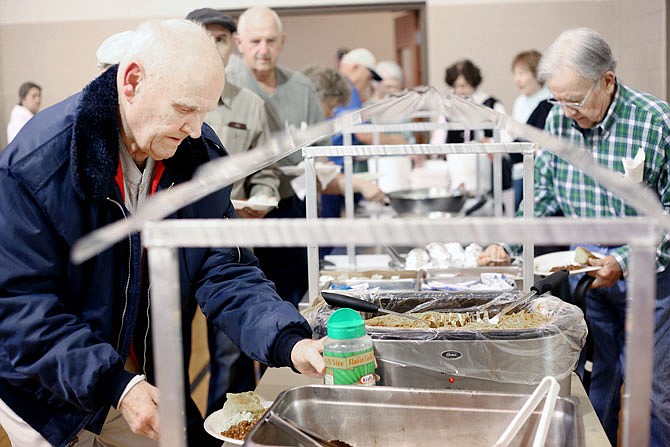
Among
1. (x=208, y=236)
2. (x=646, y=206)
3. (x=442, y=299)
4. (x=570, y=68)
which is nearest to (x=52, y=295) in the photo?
(x=208, y=236)

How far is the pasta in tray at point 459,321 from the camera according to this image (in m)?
1.26

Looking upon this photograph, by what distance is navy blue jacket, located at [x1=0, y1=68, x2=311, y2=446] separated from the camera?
3.66ft

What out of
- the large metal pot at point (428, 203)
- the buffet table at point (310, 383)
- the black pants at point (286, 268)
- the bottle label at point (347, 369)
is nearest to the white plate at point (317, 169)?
the black pants at point (286, 268)

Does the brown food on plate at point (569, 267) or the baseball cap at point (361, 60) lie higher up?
the baseball cap at point (361, 60)

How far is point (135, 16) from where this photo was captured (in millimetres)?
5941

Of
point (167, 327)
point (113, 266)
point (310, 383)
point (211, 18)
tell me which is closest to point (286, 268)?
point (211, 18)

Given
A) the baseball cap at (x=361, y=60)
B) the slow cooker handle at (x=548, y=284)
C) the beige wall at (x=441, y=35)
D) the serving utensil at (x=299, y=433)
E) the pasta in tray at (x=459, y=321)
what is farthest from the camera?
the beige wall at (x=441, y=35)

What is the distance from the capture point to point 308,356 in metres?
1.19

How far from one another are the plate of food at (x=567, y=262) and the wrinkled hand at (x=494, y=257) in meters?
0.09

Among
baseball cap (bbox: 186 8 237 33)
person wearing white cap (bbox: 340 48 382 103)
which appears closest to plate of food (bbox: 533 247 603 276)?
baseball cap (bbox: 186 8 237 33)

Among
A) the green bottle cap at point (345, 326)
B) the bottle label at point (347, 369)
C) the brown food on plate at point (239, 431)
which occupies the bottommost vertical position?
the brown food on plate at point (239, 431)

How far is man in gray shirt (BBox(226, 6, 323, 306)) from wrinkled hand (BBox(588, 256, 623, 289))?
115cm

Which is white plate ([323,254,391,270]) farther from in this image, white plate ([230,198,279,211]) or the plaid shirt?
the plaid shirt

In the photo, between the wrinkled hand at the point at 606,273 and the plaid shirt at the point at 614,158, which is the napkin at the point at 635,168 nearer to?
the plaid shirt at the point at 614,158
